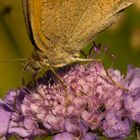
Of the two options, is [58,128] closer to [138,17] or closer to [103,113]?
[103,113]

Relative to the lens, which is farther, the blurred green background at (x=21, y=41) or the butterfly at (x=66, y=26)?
the blurred green background at (x=21, y=41)

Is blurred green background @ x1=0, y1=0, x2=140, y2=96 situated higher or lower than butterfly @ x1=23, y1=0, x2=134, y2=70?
higher

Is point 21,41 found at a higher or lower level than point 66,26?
higher

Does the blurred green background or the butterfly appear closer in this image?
the butterfly

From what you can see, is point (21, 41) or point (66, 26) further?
point (21, 41)

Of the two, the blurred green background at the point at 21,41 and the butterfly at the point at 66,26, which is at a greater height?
the blurred green background at the point at 21,41
